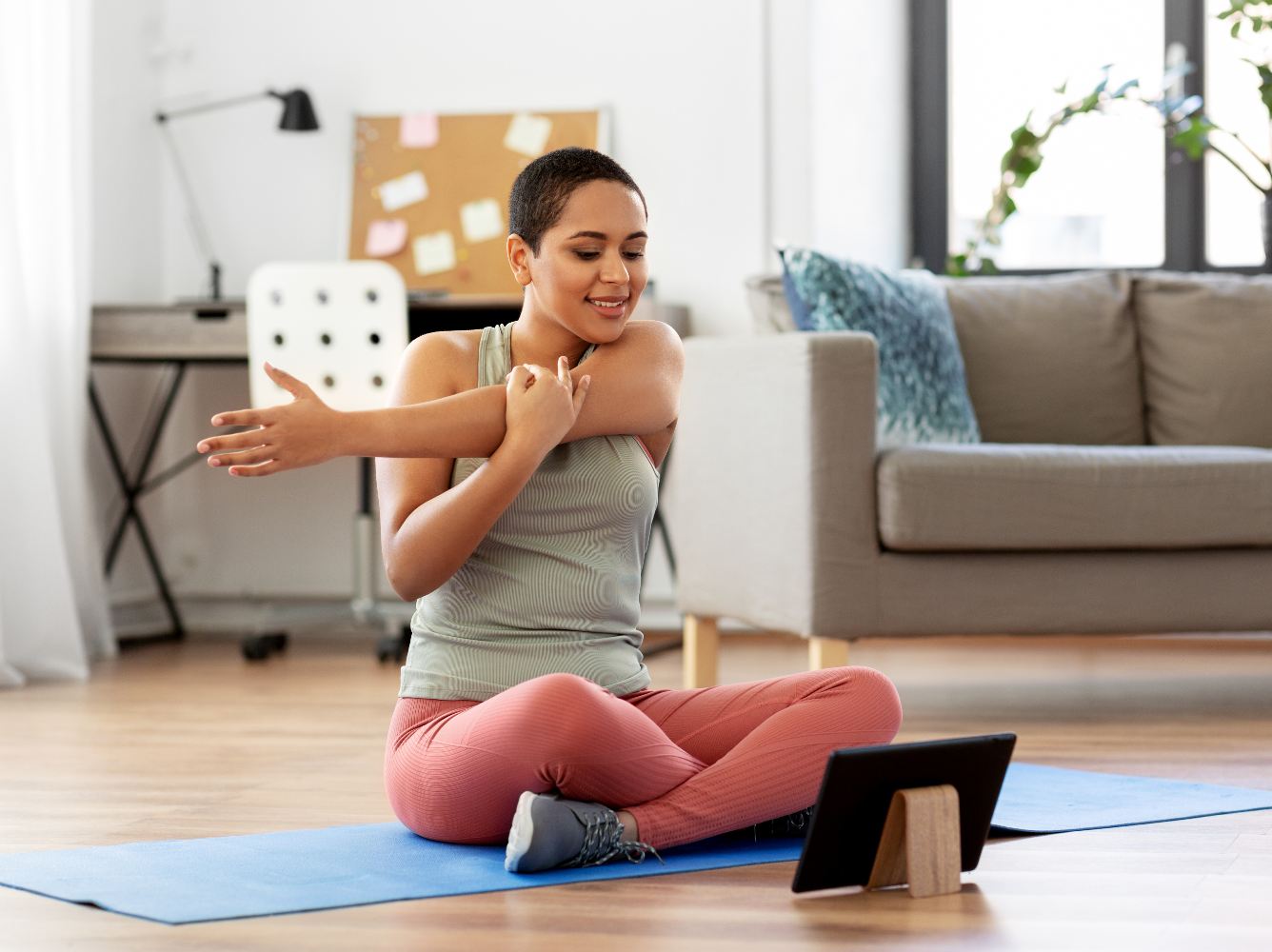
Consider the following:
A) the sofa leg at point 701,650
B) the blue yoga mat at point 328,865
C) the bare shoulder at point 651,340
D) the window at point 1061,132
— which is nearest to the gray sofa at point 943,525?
the sofa leg at point 701,650

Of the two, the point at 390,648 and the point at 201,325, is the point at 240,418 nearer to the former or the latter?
the point at 390,648

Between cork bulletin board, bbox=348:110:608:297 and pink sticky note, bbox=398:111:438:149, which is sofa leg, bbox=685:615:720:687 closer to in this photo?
cork bulletin board, bbox=348:110:608:297

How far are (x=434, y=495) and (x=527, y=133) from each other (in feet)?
8.44

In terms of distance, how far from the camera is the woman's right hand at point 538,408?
1601 millimetres

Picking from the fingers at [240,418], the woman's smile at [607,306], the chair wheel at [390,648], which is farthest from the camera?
the chair wheel at [390,648]

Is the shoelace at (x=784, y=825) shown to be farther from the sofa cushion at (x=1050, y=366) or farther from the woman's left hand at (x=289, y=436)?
the sofa cushion at (x=1050, y=366)

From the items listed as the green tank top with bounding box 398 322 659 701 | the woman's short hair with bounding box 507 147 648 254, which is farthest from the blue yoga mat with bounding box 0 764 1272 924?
the woman's short hair with bounding box 507 147 648 254

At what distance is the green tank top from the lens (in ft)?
5.58

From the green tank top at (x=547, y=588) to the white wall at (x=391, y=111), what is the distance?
233 centimetres

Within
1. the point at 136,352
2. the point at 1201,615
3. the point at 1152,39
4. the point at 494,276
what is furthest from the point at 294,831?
the point at 1152,39

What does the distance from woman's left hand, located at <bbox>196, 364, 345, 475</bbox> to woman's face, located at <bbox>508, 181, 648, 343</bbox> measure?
29 centimetres

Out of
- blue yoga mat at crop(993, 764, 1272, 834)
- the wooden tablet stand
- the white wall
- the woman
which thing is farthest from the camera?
the white wall

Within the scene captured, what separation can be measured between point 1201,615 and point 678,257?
1.76 meters

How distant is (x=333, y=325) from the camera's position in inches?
139
